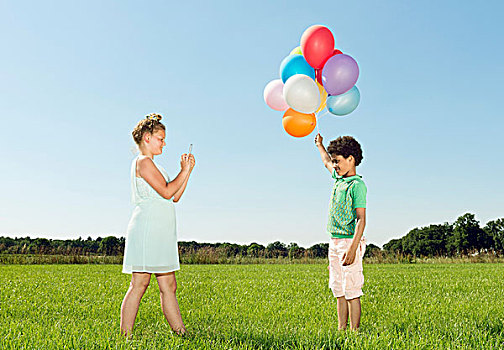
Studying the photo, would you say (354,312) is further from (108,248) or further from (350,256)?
(108,248)

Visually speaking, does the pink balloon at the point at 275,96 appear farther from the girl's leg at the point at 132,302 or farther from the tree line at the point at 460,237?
the tree line at the point at 460,237

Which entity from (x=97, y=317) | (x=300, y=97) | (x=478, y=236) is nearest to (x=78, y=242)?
(x=97, y=317)

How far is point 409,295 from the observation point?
21.0 ft

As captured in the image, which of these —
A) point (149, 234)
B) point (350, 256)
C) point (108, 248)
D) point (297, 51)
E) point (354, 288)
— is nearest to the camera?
point (149, 234)

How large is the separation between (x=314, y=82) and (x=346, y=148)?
1072mm

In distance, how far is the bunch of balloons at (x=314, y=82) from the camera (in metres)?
4.55

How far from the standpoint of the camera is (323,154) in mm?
4453

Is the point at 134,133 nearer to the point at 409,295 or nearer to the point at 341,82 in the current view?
the point at 341,82

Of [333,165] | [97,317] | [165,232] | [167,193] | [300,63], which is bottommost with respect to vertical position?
[97,317]

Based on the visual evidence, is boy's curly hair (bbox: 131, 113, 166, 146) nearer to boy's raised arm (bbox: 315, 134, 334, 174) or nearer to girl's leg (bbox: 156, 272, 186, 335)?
girl's leg (bbox: 156, 272, 186, 335)

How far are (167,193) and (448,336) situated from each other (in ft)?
8.80

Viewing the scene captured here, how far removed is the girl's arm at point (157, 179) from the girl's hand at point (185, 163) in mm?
85

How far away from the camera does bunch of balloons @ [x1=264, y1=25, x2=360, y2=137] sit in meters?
4.55

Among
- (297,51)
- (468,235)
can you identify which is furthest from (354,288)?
(468,235)
